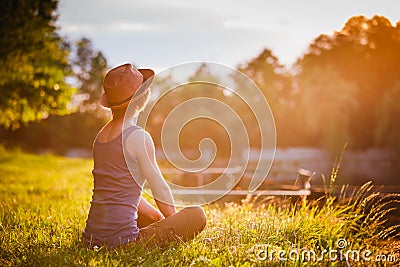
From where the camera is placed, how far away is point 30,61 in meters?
13.8

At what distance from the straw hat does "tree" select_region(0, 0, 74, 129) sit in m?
10.0

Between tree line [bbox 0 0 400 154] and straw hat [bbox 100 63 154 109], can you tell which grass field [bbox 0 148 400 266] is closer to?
Result: straw hat [bbox 100 63 154 109]

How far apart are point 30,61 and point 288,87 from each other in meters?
27.0

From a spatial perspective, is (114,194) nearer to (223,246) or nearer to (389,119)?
(223,246)

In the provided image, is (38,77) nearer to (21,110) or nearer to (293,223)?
(21,110)

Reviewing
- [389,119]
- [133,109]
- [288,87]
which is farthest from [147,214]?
[288,87]

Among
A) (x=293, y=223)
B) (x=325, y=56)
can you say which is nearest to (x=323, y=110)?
(x=325, y=56)

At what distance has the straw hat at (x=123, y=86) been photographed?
374 cm

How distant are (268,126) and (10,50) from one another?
90.2 ft

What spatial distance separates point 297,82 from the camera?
37.4 metres

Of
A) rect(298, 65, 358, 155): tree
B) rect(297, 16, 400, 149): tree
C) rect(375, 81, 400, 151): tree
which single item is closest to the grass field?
rect(375, 81, 400, 151): tree

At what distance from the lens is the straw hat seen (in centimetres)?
374

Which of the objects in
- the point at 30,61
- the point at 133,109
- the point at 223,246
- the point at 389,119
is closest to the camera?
the point at 133,109

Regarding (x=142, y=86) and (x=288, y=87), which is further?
(x=288, y=87)
